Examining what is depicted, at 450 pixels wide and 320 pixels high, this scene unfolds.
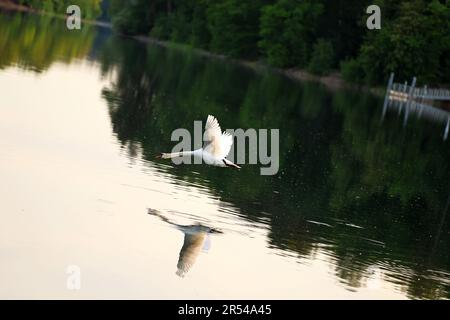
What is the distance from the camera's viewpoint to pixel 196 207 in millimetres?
21250

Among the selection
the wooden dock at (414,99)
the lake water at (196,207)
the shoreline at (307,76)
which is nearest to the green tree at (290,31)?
the shoreline at (307,76)

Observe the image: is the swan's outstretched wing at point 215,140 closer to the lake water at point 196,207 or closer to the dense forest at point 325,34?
the lake water at point 196,207

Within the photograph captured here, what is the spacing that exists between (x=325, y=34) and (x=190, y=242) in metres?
68.1

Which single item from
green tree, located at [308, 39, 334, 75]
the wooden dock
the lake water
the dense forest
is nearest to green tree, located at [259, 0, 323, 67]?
the dense forest

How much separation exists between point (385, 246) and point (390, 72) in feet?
183

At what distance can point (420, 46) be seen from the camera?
7431cm

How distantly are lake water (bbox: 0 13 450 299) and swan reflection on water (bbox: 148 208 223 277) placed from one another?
0.04 meters

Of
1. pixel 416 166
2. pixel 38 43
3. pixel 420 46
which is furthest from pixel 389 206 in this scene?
pixel 420 46

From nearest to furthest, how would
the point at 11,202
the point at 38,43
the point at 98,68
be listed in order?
the point at 11,202, the point at 98,68, the point at 38,43

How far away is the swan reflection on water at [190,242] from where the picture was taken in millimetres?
17125

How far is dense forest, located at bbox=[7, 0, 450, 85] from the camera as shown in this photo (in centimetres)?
7488

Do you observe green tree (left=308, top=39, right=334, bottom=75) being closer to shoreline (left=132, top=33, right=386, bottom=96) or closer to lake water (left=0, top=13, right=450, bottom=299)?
shoreline (left=132, top=33, right=386, bottom=96)

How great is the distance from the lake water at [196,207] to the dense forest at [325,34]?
1279 inches
